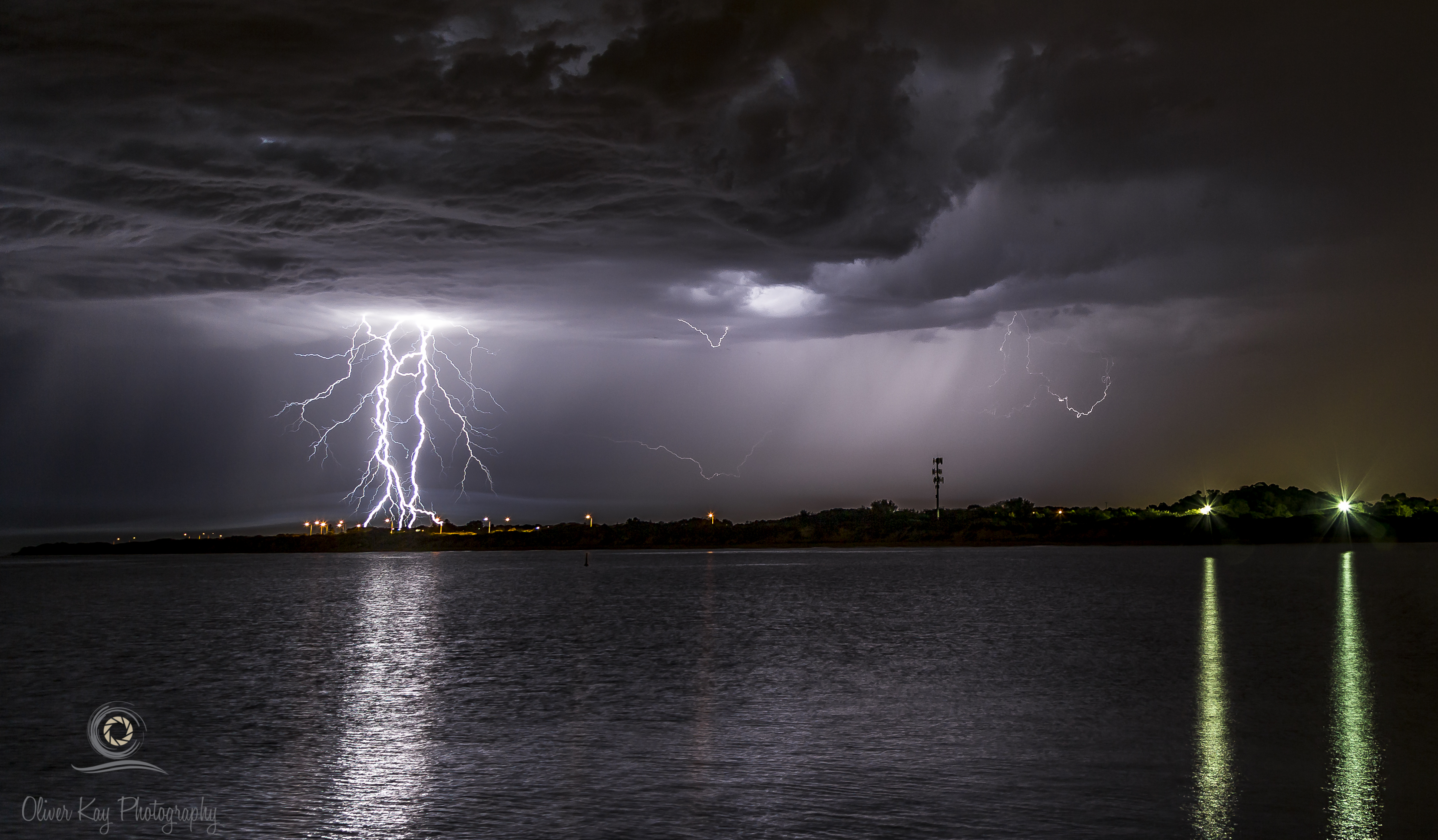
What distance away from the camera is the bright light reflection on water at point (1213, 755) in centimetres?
1549

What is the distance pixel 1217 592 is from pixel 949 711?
69.3 m

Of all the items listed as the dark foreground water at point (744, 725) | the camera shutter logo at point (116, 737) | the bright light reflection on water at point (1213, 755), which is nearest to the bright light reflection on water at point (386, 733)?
the dark foreground water at point (744, 725)

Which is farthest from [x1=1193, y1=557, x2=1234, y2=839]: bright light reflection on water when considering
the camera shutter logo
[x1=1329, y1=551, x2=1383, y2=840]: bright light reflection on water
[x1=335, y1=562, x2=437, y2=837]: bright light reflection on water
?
the camera shutter logo

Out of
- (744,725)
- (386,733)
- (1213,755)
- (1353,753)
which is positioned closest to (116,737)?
(386,733)

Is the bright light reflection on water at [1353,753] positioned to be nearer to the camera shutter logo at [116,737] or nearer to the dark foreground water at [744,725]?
the dark foreground water at [744,725]

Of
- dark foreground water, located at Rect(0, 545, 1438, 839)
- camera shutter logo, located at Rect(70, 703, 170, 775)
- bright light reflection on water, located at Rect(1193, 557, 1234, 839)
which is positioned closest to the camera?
bright light reflection on water, located at Rect(1193, 557, 1234, 839)

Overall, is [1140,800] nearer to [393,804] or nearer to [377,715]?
[393,804]

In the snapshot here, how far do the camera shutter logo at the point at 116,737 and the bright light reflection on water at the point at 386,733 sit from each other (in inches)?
169

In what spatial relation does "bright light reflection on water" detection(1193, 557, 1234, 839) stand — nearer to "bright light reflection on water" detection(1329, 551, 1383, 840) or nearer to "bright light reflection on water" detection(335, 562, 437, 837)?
"bright light reflection on water" detection(1329, 551, 1383, 840)

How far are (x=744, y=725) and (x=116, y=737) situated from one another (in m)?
15.2

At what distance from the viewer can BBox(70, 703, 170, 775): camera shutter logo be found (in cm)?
2114

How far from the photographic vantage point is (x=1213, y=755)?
816 inches

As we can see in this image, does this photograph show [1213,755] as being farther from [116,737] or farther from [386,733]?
[116,737]

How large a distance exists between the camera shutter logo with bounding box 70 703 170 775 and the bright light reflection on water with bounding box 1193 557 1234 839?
19.2 m
